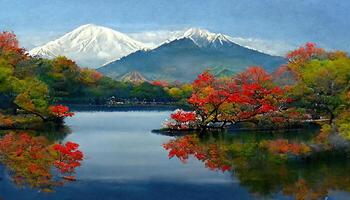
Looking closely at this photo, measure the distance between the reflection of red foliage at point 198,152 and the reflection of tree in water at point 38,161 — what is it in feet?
16.1

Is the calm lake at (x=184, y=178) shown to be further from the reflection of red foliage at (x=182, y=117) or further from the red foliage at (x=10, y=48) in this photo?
the red foliage at (x=10, y=48)

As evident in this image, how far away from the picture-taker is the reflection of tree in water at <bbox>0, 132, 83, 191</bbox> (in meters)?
18.6

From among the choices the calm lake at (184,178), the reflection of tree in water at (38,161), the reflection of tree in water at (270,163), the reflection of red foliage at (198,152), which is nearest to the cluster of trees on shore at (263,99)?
the reflection of tree in water at (270,163)

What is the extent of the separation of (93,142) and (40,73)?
118 feet

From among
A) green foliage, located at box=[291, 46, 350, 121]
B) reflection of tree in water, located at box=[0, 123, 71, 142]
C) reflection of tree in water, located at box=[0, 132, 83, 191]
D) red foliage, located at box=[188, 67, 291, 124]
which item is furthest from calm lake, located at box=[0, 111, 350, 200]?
green foliage, located at box=[291, 46, 350, 121]

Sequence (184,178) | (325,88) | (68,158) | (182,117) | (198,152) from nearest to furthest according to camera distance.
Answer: (184,178), (68,158), (198,152), (182,117), (325,88)

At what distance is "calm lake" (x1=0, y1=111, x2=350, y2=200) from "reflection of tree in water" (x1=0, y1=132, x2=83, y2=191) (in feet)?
1.26

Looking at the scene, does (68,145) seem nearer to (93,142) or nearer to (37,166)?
→ (37,166)

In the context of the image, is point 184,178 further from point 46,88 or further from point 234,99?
point 46,88

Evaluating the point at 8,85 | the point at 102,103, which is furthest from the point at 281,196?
the point at 102,103

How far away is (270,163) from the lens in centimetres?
2202

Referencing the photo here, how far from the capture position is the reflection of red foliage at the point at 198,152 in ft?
72.7

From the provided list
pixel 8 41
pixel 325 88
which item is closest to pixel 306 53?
pixel 325 88

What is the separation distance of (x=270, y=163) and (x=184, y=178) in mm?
4353
